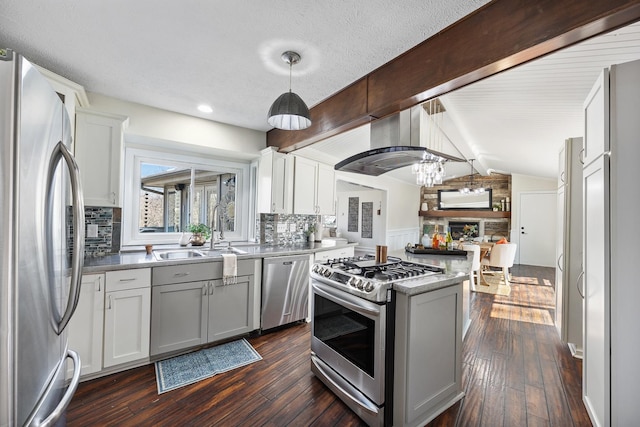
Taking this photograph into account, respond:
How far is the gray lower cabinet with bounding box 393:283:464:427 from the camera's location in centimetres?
160

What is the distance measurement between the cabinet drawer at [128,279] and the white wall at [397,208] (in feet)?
13.0

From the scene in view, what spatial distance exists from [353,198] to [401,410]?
6360 millimetres

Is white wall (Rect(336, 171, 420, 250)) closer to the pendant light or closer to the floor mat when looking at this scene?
the pendant light

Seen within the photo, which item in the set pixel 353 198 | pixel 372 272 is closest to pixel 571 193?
pixel 372 272

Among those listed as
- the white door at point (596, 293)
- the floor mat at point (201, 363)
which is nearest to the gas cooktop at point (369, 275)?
the white door at point (596, 293)

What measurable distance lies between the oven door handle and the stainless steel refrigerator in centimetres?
136

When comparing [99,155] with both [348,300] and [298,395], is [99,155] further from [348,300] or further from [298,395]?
[298,395]

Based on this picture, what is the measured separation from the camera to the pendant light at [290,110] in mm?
1823

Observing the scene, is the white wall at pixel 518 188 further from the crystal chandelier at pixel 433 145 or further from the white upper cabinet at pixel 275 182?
the white upper cabinet at pixel 275 182

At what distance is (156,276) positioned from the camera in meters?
2.32

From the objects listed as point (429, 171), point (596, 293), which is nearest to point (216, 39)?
point (596, 293)

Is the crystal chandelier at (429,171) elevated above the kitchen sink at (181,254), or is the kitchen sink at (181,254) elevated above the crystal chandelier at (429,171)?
the crystal chandelier at (429,171)

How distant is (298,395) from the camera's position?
1970 mm

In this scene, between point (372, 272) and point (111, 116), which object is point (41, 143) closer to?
point (372, 272)
